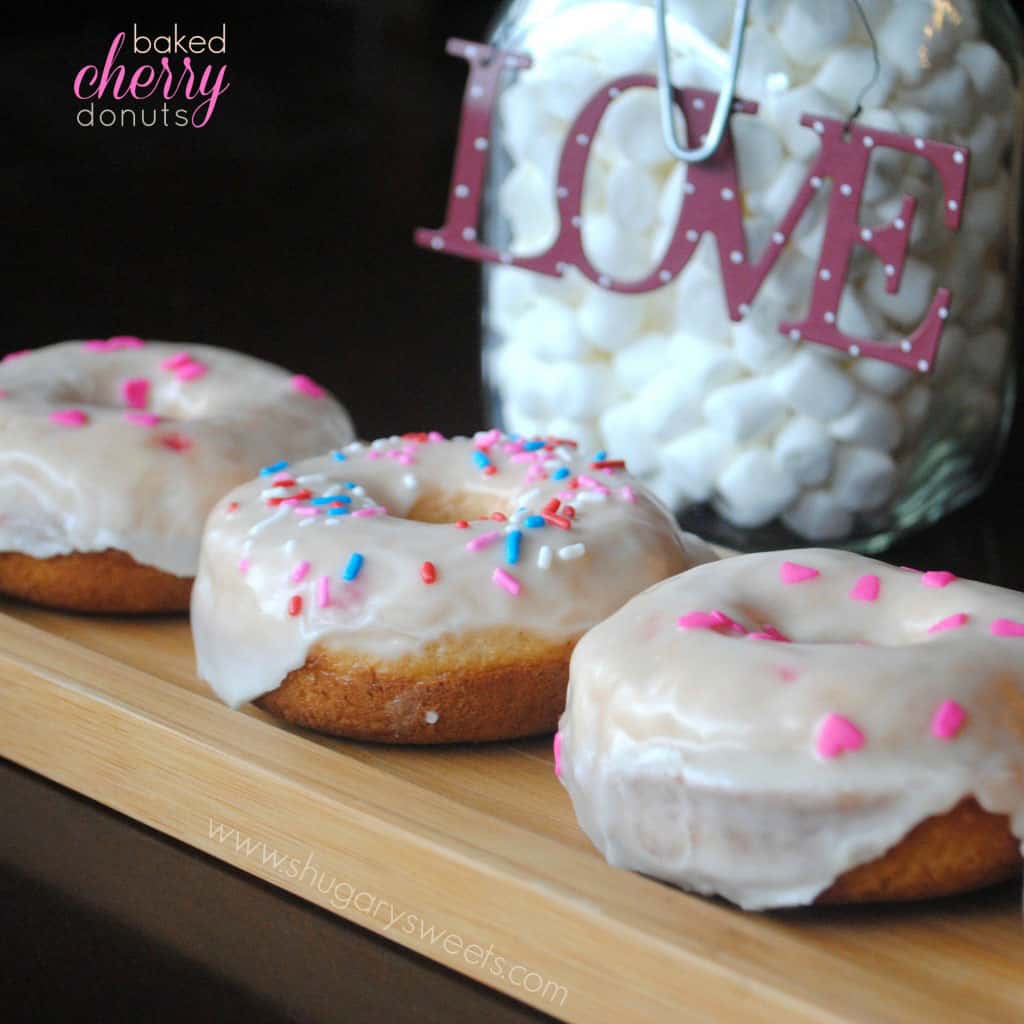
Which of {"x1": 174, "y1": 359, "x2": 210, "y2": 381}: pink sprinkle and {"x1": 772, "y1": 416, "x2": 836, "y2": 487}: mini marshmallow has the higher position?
{"x1": 772, "y1": 416, "x2": 836, "y2": 487}: mini marshmallow

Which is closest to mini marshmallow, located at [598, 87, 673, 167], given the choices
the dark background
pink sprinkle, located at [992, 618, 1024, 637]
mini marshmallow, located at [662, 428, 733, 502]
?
mini marshmallow, located at [662, 428, 733, 502]

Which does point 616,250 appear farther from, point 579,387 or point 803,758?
point 803,758

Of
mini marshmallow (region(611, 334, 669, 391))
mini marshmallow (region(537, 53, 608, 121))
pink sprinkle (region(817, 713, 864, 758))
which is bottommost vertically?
pink sprinkle (region(817, 713, 864, 758))

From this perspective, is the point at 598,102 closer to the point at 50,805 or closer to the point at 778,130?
the point at 778,130

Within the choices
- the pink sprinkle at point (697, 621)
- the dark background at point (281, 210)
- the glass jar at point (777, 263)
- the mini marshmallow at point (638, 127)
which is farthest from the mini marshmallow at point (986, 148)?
the pink sprinkle at point (697, 621)

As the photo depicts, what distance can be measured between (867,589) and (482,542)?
248 mm

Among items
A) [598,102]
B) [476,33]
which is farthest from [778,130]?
[476,33]

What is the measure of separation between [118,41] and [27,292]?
0.39m

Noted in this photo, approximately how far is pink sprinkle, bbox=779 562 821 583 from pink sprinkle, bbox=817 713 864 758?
149mm

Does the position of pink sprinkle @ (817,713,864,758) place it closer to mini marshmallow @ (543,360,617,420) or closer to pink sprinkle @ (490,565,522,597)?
pink sprinkle @ (490,565,522,597)

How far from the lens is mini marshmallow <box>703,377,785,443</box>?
1255 millimetres

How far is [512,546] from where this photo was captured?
1.02 meters

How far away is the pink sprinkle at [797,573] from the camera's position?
918 millimetres

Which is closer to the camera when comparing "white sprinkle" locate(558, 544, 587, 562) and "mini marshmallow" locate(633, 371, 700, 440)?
"white sprinkle" locate(558, 544, 587, 562)
